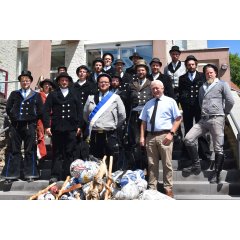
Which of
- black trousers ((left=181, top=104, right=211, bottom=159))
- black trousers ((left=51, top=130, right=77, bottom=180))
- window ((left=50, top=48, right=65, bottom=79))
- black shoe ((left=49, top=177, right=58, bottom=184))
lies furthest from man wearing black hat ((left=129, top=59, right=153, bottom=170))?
window ((left=50, top=48, right=65, bottom=79))

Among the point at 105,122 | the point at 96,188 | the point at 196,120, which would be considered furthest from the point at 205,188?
the point at 105,122

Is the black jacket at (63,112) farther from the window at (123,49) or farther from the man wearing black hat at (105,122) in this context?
the window at (123,49)

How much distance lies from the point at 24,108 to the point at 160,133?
7.97 feet

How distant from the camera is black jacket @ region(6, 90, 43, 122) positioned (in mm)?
5418

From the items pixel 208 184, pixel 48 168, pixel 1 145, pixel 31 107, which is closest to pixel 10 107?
pixel 31 107

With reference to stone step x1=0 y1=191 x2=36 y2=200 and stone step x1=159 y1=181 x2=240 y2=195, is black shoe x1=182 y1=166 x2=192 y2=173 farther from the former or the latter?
stone step x1=0 y1=191 x2=36 y2=200

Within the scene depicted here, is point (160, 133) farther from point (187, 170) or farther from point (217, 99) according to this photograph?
point (217, 99)

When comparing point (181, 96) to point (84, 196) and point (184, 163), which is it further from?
point (84, 196)

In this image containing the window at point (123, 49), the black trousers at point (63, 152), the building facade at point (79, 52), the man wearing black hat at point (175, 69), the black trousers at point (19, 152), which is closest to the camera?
the black trousers at point (63, 152)

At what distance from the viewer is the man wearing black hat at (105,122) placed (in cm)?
500

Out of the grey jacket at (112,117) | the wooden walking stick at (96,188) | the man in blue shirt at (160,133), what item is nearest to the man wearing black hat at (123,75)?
the grey jacket at (112,117)

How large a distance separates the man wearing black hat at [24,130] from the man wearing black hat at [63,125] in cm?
36

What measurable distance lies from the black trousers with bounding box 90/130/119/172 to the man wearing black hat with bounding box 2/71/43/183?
3.58 feet

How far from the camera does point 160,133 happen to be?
15.1 feet
